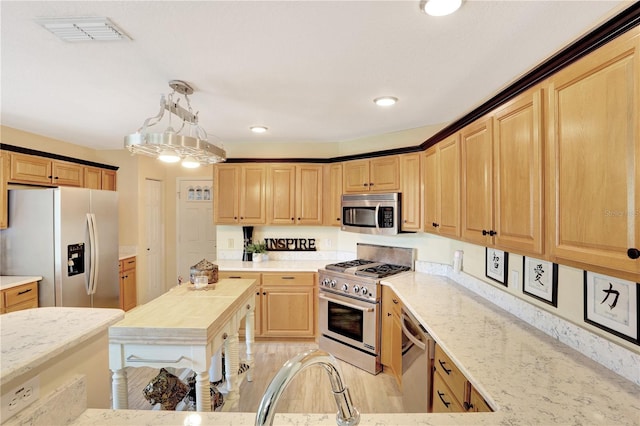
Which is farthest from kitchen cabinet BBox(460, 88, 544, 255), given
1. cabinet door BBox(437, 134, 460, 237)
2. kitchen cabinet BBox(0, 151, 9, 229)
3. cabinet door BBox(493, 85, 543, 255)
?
kitchen cabinet BBox(0, 151, 9, 229)

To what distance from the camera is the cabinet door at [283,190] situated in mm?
3934

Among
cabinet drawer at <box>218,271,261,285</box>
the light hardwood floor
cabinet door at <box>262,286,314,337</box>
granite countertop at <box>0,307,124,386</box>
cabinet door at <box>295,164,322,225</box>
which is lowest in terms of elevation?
the light hardwood floor

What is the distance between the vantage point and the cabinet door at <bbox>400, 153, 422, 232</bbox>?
3.08m

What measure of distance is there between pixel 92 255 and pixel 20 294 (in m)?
0.72

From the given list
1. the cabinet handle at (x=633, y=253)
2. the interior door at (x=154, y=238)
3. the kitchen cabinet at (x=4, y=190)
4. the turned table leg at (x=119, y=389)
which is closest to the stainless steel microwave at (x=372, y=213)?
the cabinet handle at (x=633, y=253)

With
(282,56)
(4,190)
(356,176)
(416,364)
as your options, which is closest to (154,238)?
(4,190)

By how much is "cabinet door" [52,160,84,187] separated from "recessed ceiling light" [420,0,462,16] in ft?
14.2

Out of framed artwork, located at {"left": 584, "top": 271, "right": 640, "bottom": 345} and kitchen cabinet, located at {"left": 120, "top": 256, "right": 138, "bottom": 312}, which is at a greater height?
framed artwork, located at {"left": 584, "top": 271, "right": 640, "bottom": 345}

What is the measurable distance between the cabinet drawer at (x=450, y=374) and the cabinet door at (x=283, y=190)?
2515mm

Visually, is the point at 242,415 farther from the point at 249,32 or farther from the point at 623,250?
the point at 249,32

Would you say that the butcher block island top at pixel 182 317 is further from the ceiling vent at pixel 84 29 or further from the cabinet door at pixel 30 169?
the cabinet door at pixel 30 169

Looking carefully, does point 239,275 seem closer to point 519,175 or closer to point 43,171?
point 43,171

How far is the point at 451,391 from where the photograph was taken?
5.12ft

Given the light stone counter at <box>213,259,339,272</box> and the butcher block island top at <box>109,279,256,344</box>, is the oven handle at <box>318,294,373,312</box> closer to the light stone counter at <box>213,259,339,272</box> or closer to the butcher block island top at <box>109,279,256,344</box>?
the light stone counter at <box>213,259,339,272</box>
